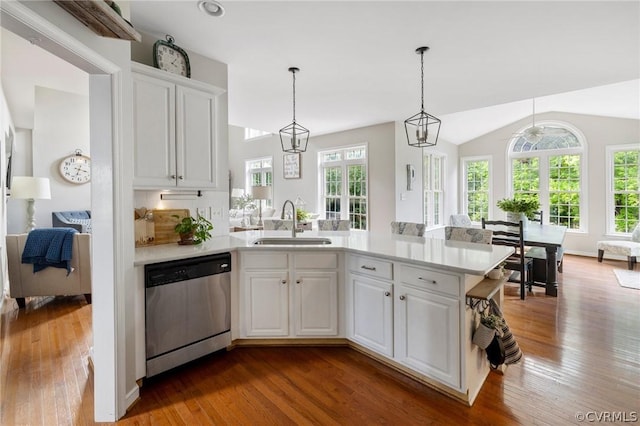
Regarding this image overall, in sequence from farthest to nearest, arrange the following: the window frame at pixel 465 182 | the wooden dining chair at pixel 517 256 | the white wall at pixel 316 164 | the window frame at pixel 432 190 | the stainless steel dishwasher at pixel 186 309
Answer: the window frame at pixel 465 182
the window frame at pixel 432 190
the white wall at pixel 316 164
the wooden dining chair at pixel 517 256
the stainless steel dishwasher at pixel 186 309

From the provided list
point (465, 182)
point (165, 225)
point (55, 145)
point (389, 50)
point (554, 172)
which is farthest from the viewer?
point (465, 182)

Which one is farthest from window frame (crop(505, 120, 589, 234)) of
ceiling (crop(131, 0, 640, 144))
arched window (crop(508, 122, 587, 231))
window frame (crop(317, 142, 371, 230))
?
window frame (crop(317, 142, 371, 230))

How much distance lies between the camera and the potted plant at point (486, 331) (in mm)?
1929

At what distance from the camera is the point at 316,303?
2562 millimetres

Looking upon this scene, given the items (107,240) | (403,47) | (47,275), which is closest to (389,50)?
(403,47)

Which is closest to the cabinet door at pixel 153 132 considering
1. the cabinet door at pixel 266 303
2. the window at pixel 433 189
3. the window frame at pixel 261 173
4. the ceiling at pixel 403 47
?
the ceiling at pixel 403 47

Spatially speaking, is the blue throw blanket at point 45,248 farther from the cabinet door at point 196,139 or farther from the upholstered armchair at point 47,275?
the cabinet door at point 196,139

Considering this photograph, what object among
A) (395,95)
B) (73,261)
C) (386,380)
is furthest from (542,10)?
(73,261)

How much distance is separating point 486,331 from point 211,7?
2819 millimetres

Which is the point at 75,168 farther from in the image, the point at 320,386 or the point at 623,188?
the point at 623,188

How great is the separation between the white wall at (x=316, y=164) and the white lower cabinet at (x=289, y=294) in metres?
3.14

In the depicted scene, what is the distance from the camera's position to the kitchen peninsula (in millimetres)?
1914

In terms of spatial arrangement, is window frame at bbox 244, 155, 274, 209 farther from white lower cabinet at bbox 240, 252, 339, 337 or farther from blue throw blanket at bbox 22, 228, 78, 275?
white lower cabinet at bbox 240, 252, 339, 337

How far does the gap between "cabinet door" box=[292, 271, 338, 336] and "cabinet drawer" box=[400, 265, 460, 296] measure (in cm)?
65
